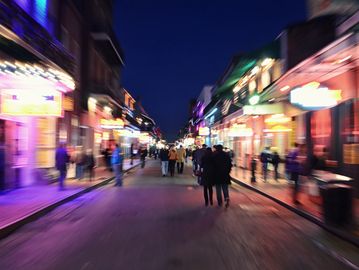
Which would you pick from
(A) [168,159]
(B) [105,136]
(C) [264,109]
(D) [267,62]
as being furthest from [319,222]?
(B) [105,136]

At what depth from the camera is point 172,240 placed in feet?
28.6

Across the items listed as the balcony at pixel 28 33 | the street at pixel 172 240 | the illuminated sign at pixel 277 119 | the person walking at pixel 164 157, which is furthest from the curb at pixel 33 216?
the illuminated sign at pixel 277 119

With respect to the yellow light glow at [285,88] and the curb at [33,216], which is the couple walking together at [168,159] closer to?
the yellow light glow at [285,88]

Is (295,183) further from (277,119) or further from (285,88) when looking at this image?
→ (277,119)

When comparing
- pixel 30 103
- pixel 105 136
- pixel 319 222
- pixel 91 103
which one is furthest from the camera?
pixel 105 136

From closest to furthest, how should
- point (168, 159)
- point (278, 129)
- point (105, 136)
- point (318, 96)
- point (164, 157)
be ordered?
1. point (318, 96)
2. point (278, 129)
3. point (164, 157)
4. point (168, 159)
5. point (105, 136)

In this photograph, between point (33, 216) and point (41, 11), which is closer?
point (33, 216)

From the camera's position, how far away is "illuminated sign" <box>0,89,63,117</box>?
15.4 metres

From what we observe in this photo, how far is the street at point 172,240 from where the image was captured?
7137 mm

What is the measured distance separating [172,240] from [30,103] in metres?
9.18

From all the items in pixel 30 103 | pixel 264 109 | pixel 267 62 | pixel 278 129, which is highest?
pixel 267 62

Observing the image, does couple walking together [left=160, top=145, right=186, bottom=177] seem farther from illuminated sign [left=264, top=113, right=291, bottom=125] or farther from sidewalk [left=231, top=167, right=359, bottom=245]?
sidewalk [left=231, top=167, right=359, bottom=245]

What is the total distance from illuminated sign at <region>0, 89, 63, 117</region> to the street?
13.0 ft

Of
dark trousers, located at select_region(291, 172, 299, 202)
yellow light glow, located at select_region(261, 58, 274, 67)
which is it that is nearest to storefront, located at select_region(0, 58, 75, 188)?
dark trousers, located at select_region(291, 172, 299, 202)
